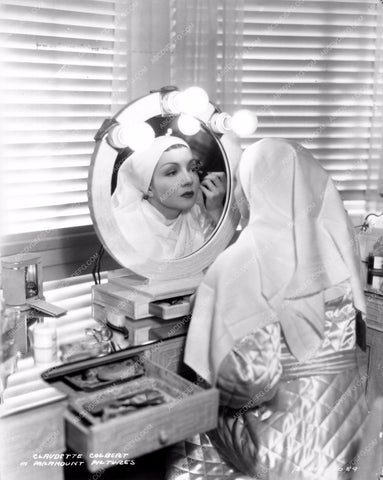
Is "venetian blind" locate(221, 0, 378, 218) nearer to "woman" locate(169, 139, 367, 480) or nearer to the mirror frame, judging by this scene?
the mirror frame

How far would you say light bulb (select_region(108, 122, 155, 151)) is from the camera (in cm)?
125

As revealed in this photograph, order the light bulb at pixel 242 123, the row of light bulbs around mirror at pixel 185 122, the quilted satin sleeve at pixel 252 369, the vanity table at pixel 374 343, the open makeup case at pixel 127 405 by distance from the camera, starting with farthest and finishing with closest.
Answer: the vanity table at pixel 374 343
the light bulb at pixel 242 123
the row of light bulbs around mirror at pixel 185 122
the quilted satin sleeve at pixel 252 369
the open makeup case at pixel 127 405

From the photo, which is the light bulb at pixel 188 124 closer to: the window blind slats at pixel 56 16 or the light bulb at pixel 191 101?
the light bulb at pixel 191 101

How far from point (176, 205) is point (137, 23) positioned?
1.70 feet

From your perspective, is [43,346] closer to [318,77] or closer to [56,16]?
[56,16]

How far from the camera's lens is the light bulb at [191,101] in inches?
50.9

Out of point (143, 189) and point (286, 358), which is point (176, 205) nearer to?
point (143, 189)

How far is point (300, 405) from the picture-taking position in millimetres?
1211

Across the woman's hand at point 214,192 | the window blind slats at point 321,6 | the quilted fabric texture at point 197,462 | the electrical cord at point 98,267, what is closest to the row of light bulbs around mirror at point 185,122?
the woman's hand at point 214,192

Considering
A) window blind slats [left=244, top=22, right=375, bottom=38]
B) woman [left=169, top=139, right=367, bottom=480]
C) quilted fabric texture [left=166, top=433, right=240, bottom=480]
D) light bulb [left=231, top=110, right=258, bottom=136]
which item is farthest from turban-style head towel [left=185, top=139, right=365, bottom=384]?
window blind slats [left=244, top=22, right=375, bottom=38]

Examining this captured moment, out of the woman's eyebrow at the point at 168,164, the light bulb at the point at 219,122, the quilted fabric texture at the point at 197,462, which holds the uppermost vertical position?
the light bulb at the point at 219,122

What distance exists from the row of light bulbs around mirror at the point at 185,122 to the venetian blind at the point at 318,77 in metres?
0.42

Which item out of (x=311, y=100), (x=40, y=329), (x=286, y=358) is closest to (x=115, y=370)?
(x=40, y=329)

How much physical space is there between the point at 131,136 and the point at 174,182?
0.55 ft
